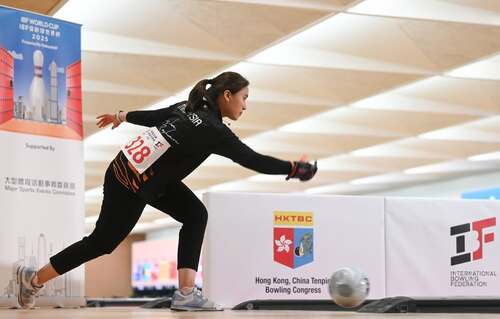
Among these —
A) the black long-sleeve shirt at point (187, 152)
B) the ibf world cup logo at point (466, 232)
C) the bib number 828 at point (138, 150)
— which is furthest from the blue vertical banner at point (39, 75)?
the ibf world cup logo at point (466, 232)

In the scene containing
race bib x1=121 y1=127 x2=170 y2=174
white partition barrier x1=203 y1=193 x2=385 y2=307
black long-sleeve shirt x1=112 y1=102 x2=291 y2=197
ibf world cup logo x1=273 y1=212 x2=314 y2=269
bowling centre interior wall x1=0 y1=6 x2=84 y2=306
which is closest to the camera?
black long-sleeve shirt x1=112 y1=102 x2=291 y2=197

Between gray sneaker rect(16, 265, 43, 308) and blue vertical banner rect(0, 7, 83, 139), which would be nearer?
gray sneaker rect(16, 265, 43, 308)

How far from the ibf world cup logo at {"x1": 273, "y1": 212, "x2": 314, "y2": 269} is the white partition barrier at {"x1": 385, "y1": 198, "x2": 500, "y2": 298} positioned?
2.65ft

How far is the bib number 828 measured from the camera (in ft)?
20.0

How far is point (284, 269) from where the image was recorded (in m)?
8.37

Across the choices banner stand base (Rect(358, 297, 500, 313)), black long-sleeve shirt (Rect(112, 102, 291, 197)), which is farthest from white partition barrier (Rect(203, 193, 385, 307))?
black long-sleeve shirt (Rect(112, 102, 291, 197))

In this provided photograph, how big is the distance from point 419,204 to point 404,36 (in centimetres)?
664

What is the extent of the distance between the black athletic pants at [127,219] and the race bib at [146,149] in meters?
0.28

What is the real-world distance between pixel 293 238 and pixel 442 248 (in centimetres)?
152

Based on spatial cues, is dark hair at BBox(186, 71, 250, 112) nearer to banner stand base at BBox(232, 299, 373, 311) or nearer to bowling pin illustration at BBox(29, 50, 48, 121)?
bowling pin illustration at BBox(29, 50, 48, 121)

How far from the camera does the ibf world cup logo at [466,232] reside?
8984mm

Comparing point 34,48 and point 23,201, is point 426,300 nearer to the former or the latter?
point 23,201

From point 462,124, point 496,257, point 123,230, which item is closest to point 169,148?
point 123,230

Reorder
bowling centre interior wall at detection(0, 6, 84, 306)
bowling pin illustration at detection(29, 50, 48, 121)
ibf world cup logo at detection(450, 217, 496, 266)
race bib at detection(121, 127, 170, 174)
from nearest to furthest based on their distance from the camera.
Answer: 1. race bib at detection(121, 127, 170, 174)
2. bowling centre interior wall at detection(0, 6, 84, 306)
3. bowling pin illustration at detection(29, 50, 48, 121)
4. ibf world cup logo at detection(450, 217, 496, 266)
